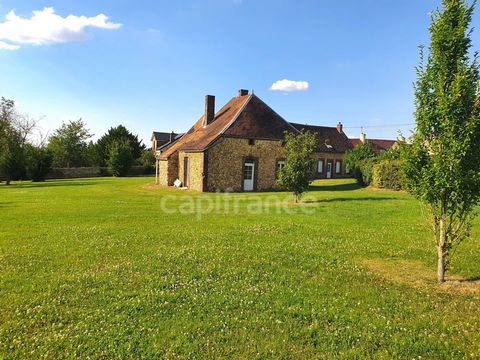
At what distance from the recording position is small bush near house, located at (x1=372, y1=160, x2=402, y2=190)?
84.4 ft

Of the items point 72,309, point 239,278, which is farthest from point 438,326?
point 72,309

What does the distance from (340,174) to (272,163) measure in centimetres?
1906

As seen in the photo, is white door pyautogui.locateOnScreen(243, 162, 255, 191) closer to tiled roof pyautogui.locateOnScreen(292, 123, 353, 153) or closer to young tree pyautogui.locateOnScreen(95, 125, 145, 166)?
tiled roof pyautogui.locateOnScreen(292, 123, 353, 153)

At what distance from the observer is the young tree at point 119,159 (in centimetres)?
5225

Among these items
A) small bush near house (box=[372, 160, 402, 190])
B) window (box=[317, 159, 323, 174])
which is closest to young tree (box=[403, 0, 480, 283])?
small bush near house (box=[372, 160, 402, 190])

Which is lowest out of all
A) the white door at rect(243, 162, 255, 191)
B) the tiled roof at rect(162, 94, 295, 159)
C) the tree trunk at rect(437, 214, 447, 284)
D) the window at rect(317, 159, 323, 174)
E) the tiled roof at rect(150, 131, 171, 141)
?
the tree trunk at rect(437, 214, 447, 284)

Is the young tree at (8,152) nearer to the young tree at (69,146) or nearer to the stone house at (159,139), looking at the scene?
the young tree at (69,146)

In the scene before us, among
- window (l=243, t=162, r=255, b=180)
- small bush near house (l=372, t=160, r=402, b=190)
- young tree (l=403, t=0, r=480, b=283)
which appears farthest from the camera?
window (l=243, t=162, r=255, b=180)

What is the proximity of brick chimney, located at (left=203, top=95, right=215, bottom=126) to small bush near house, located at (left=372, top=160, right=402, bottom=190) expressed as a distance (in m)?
14.9

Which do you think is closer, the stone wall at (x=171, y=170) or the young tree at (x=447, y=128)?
the young tree at (x=447, y=128)

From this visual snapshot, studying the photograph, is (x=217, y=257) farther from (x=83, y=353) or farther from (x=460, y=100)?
(x=460, y=100)

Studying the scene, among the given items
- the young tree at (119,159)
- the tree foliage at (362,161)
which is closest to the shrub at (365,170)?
the tree foliage at (362,161)

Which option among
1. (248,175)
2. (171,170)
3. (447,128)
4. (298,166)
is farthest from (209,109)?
(447,128)

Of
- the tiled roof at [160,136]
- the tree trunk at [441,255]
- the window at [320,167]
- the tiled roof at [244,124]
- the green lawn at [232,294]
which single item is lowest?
the green lawn at [232,294]
